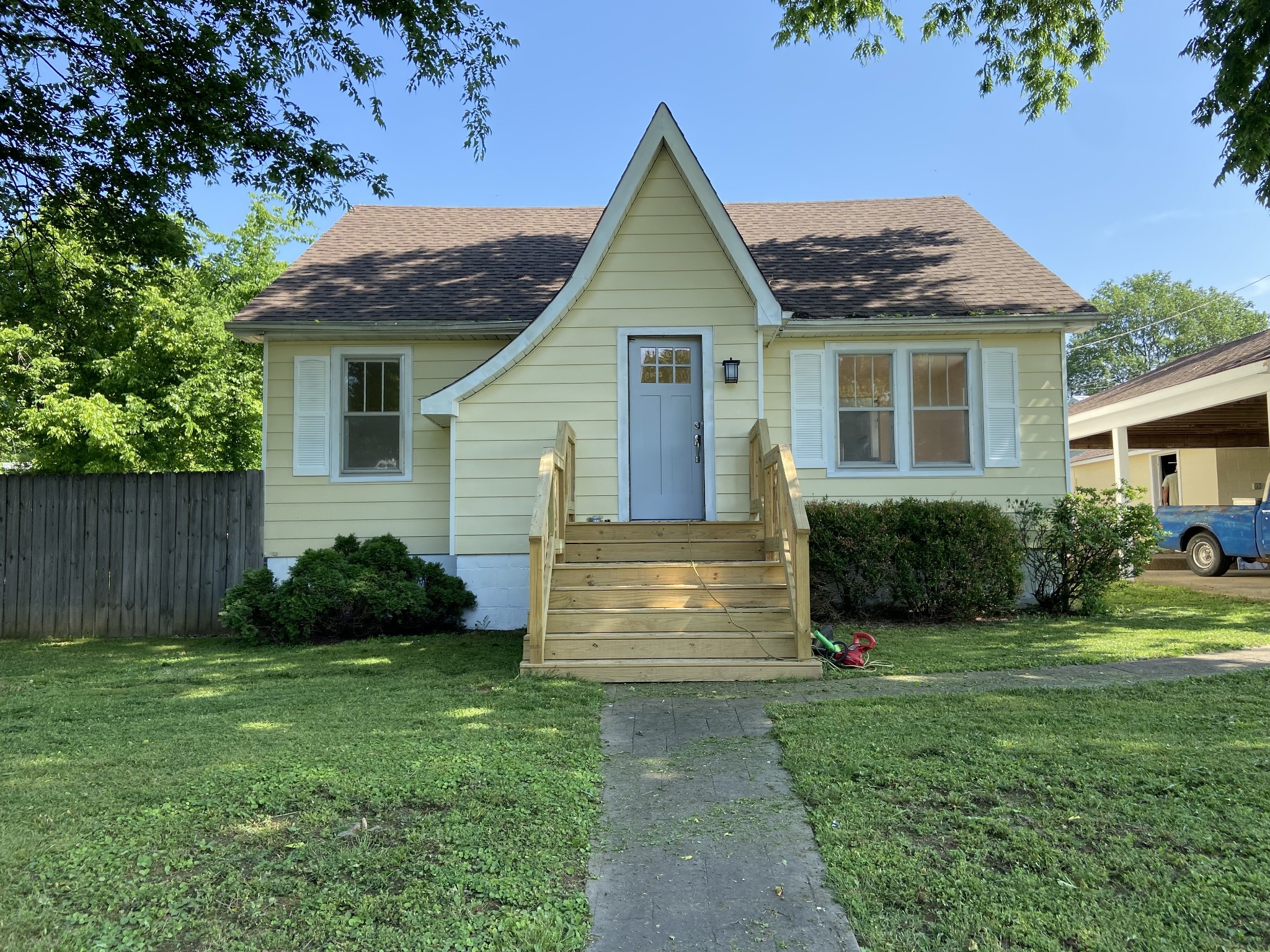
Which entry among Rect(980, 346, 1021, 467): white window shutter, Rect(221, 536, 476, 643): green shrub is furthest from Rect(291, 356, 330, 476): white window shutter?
Rect(980, 346, 1021, 467): white window shutter

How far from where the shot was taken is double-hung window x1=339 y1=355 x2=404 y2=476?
994 cm

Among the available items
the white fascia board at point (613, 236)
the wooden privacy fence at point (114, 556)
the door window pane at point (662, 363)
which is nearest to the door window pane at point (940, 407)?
the white fascia board at point (613, 236)

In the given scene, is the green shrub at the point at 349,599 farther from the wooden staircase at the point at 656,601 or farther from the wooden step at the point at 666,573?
the wooden step at the point at 666,573

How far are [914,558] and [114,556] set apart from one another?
9.76 m

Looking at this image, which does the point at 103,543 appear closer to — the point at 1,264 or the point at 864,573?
the point at 1,264

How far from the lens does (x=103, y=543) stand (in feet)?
31.1

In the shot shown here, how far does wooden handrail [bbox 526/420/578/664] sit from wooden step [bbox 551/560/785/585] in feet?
0.80

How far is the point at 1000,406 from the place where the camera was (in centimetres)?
971

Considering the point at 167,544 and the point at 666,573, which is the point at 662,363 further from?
the point at 167,544

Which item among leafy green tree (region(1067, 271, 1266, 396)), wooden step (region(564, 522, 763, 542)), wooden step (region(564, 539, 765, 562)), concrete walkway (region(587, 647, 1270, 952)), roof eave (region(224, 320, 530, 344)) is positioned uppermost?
leafy green tree (region(1067, 271, 1266, 396))

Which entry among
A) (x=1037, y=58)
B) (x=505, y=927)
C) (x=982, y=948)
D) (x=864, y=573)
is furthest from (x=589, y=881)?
(x=1037, y=58)

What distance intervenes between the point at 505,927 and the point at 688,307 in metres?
7.31

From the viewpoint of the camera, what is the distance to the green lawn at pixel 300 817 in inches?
95.0

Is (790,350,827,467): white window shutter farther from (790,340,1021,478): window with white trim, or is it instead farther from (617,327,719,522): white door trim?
(617,327,719,522): white door trim
